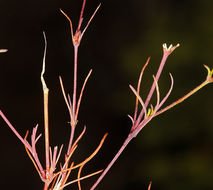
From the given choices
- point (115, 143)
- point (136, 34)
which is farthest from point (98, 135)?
point (136, 34)

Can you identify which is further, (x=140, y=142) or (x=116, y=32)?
(x=116, y=32)

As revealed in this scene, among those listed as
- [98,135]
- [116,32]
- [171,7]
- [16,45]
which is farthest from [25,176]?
[171,7]

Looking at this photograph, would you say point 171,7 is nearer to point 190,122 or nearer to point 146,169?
point 190,122

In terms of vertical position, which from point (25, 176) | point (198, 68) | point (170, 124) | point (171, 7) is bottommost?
point (25, 176)

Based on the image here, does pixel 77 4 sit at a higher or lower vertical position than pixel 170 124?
higher

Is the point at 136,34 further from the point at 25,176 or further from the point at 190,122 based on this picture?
the point at 25,176

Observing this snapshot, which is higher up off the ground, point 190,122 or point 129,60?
point 129,60
